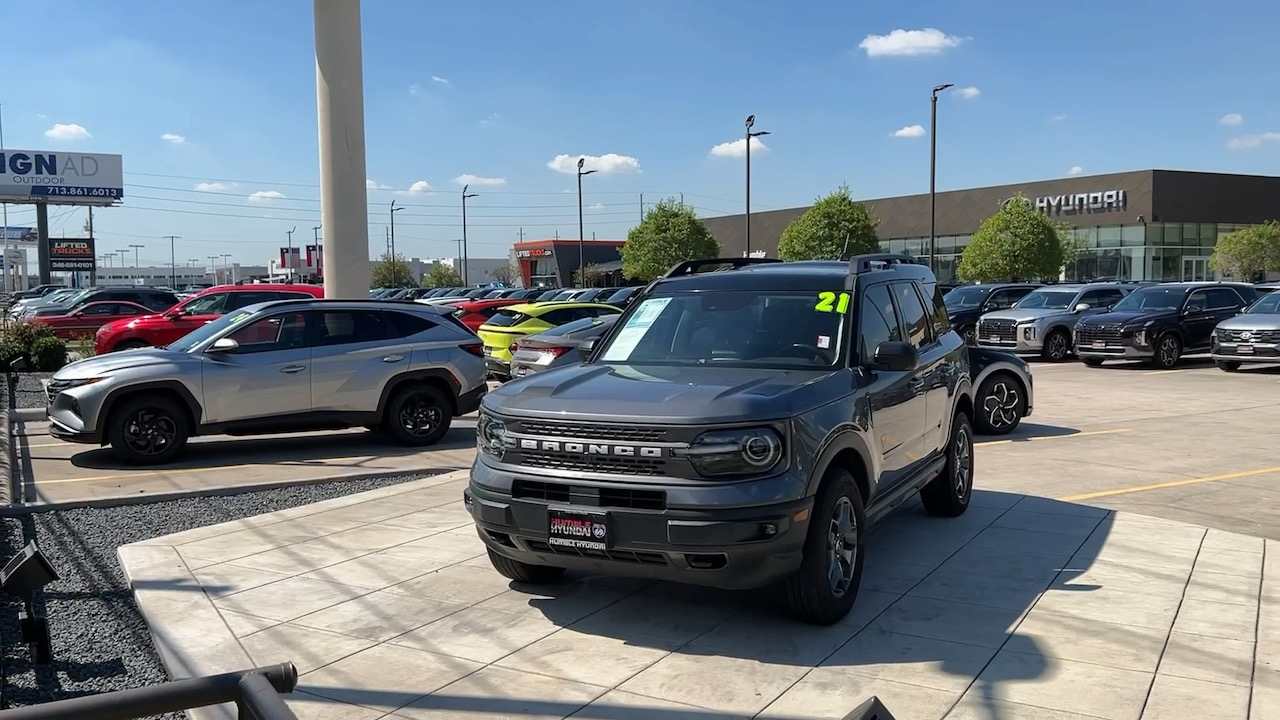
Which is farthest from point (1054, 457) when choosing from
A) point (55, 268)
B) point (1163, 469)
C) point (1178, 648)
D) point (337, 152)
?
point (55, 268)

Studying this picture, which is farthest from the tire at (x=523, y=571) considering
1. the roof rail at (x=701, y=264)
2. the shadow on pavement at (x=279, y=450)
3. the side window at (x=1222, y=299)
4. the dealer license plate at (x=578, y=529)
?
the side window at (x=1222, y=299)

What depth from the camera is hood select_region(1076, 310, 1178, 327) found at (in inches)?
863

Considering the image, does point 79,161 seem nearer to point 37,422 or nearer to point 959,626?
point 37,422

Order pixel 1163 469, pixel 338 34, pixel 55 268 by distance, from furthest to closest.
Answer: pixel 55 268, pixel 338 34, pixel 1163 469

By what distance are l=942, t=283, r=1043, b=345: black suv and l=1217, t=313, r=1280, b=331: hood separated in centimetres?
669

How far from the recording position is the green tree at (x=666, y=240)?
67.2 m

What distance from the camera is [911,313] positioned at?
705cm

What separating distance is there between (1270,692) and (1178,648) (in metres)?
0.54

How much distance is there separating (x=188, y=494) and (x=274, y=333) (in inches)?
112

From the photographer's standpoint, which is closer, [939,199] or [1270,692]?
[1270,692]

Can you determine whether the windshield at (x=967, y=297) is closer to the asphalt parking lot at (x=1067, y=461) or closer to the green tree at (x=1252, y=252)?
the asphalt parking lot at (x=1067, y=461)

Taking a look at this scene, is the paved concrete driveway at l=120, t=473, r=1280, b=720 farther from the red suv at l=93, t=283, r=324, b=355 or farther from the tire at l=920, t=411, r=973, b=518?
the red suv at l=93, t=283, r=324, b=355

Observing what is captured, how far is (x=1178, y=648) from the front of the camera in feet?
16.2

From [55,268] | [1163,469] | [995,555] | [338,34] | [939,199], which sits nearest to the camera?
[995,555]
